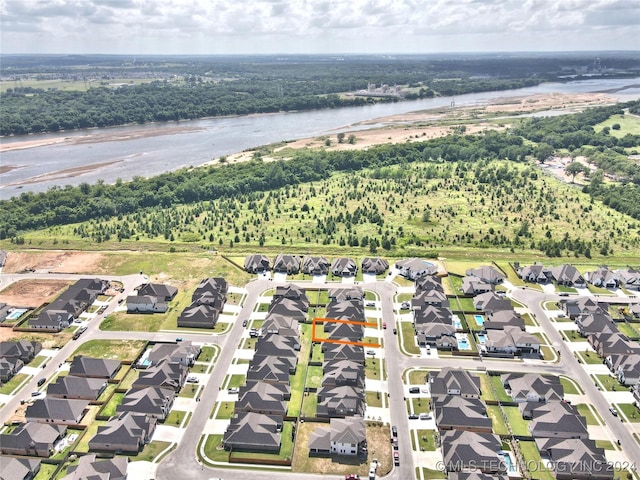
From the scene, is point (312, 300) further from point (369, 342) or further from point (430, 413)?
point (430, 413)

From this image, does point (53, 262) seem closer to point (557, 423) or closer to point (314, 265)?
point (314, 265)

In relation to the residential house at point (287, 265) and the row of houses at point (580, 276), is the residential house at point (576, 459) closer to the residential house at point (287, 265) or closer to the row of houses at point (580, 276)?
the row of houses at point (580, 276)

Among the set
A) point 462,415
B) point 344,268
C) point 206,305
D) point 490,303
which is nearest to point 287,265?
point 344,268

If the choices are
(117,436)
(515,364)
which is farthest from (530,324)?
(117,436)

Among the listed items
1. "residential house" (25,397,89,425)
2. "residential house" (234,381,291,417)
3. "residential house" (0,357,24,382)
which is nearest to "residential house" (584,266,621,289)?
"residential house" (234,381,291,417)

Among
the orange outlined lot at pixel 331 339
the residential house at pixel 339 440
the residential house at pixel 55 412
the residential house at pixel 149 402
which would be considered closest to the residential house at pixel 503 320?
the orange outlined lot at pixel 331 339

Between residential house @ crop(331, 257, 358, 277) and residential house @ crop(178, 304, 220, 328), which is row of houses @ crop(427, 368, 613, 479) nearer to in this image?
residential house @ crop(331, 257, 358, 277)
